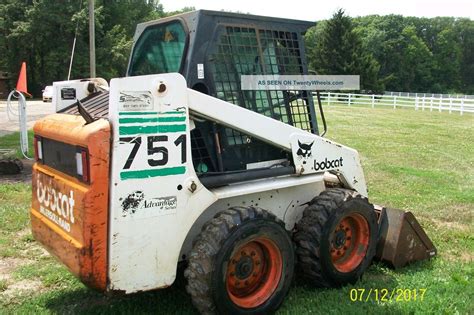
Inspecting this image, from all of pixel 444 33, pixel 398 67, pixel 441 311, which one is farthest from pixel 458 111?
pixel 444 33

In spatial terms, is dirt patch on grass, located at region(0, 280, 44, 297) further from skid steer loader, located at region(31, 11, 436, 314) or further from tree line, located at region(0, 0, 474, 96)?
tree line, located at region(0, 0, 474, 96)

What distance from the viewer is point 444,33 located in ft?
340

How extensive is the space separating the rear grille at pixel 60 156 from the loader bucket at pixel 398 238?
3047 millimetres

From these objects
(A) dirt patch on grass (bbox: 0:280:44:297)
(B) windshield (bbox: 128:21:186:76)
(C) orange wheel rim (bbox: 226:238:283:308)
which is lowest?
(A) dirt patch on grass (bbox: 0:280:44:297)

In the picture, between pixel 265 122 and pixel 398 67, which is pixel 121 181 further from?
pixel 398 67

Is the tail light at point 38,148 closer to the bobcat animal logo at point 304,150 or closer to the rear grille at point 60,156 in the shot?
the rear grille at point 60,156

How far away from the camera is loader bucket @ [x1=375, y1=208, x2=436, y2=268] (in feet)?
16.2

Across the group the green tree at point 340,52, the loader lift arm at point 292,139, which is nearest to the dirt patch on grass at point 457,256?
the loader lift arm at point 292,139

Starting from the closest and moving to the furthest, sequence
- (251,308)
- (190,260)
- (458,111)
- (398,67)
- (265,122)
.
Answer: (190,260) → (251,308) → (265,122) → (458,111) → (398,67)

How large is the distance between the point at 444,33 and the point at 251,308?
366 ft

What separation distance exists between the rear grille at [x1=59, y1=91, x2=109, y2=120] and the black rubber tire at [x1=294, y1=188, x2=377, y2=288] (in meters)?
1.88

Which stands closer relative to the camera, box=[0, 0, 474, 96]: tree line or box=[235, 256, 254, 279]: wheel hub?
box=[235, 256, 254, 279]: wheel hub

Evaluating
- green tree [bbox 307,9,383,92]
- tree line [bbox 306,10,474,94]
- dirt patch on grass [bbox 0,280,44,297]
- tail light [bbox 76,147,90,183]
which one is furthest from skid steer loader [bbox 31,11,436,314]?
tree line [bbox 306,10,474,94]
